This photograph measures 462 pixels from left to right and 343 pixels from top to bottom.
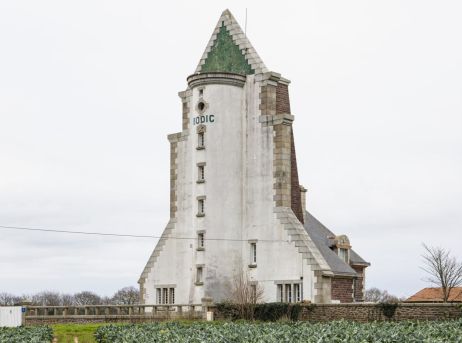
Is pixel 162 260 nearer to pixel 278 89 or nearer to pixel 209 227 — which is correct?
pixel 209 227

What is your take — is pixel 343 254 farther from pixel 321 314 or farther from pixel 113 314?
pixel 113 314

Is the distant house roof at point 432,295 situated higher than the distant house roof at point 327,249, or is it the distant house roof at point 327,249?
the distant house roof at point 327,249

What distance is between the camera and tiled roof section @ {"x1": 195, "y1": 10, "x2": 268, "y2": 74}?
2327 inches

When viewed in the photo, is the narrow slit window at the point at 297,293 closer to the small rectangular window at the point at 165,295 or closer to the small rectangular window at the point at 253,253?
the small rectangular window at the point at 253,253

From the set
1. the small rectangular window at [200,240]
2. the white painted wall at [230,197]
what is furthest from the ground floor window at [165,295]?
the small rectangular window at [200,240]

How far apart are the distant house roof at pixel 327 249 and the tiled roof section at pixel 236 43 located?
1295 cm

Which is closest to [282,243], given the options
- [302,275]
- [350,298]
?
[302,275]

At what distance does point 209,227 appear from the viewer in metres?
57.9

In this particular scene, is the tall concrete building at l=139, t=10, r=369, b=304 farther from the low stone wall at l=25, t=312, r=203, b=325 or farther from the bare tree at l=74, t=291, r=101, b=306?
the bare tree at l=74, t=291, r=101, b=306

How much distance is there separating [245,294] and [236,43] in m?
20.0

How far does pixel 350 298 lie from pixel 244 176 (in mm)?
11803

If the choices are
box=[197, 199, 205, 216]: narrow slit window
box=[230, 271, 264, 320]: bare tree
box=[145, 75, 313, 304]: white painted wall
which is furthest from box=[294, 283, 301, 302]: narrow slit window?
box=[197, 199, 205, 216]: narrow slit window

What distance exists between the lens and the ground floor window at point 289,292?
54.0m

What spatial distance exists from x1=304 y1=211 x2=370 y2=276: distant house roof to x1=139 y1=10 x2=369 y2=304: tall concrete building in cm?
16
